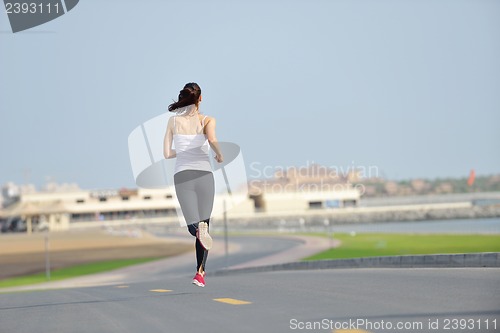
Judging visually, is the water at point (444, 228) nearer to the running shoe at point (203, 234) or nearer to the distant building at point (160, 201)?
the distant building at point (160, 201)

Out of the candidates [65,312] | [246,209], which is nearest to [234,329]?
[65,312]

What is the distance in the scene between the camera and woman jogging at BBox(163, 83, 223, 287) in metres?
10.3

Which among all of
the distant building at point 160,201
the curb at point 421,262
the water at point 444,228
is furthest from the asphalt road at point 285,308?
the distant building at point 160,201

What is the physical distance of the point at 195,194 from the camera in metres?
10.4

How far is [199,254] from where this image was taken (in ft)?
34.6

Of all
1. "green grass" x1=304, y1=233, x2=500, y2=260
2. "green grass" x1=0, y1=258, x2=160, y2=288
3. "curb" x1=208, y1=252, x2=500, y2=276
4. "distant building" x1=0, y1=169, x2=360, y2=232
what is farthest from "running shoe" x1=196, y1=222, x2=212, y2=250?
"distant building" x1=0, y1=169, x2=360, y2=232

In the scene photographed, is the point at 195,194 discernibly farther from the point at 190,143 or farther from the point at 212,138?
the point at 212,138

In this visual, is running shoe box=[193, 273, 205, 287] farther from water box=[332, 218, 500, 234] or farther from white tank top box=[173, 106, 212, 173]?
water box=[332, 218, 500, 234]

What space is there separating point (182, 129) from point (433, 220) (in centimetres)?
14462

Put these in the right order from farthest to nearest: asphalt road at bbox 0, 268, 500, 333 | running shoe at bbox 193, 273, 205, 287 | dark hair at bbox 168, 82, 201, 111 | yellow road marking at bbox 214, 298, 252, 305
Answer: running shoe at bbox 193, 273, 205, 287, dark hair at bbox 168, 82, 201, 111, yellow road marking at bbox 214, 298, 252, 305, asphalt road at bbox 0, 268, 500, 333

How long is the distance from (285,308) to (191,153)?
8.57 feet

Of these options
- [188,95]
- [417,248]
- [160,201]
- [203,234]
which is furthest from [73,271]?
[160,201]

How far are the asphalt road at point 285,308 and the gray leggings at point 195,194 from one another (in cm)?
95

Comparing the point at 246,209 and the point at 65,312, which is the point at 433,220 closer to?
the point at 246,209
